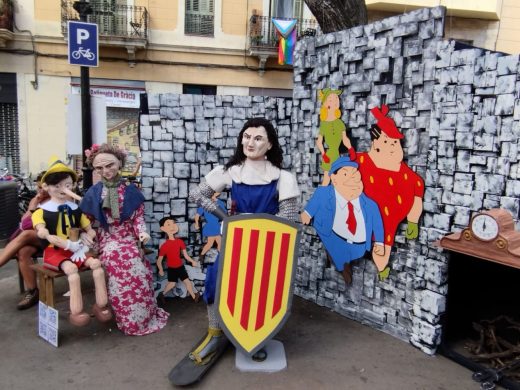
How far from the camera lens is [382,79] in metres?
3.39

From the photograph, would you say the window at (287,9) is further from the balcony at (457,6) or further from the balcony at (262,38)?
the balcony at (457,6)

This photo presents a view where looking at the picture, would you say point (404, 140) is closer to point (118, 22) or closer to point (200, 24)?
point (200, 24)

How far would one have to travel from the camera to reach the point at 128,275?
3.42m

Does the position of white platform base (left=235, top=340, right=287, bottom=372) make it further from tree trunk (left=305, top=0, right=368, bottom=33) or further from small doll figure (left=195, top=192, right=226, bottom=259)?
tree trunk (left=305, top=0, right=368, bottom=33)

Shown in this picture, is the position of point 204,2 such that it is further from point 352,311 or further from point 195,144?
point 352,311

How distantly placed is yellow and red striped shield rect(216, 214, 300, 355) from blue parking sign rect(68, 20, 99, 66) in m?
3.14

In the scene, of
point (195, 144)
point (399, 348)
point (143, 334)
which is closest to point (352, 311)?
point (399, 348)

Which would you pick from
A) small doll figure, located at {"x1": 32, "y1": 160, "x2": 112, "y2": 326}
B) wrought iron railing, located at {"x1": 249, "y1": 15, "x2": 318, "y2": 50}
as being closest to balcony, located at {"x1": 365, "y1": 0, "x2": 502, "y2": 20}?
wrought iron railing, located at {"x1": 249, "y1": 15, "x2": 318, "y2": 50}

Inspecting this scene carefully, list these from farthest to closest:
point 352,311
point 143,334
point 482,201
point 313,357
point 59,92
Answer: point 59,92, point 352,311, point 143,334, point 313,357, point 482,201

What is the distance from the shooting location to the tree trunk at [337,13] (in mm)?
4688

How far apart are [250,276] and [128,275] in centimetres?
111

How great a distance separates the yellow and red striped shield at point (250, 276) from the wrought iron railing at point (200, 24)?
10.3 meters

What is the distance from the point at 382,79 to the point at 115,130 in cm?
1001

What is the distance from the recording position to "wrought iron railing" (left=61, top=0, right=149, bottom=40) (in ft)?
37.2
